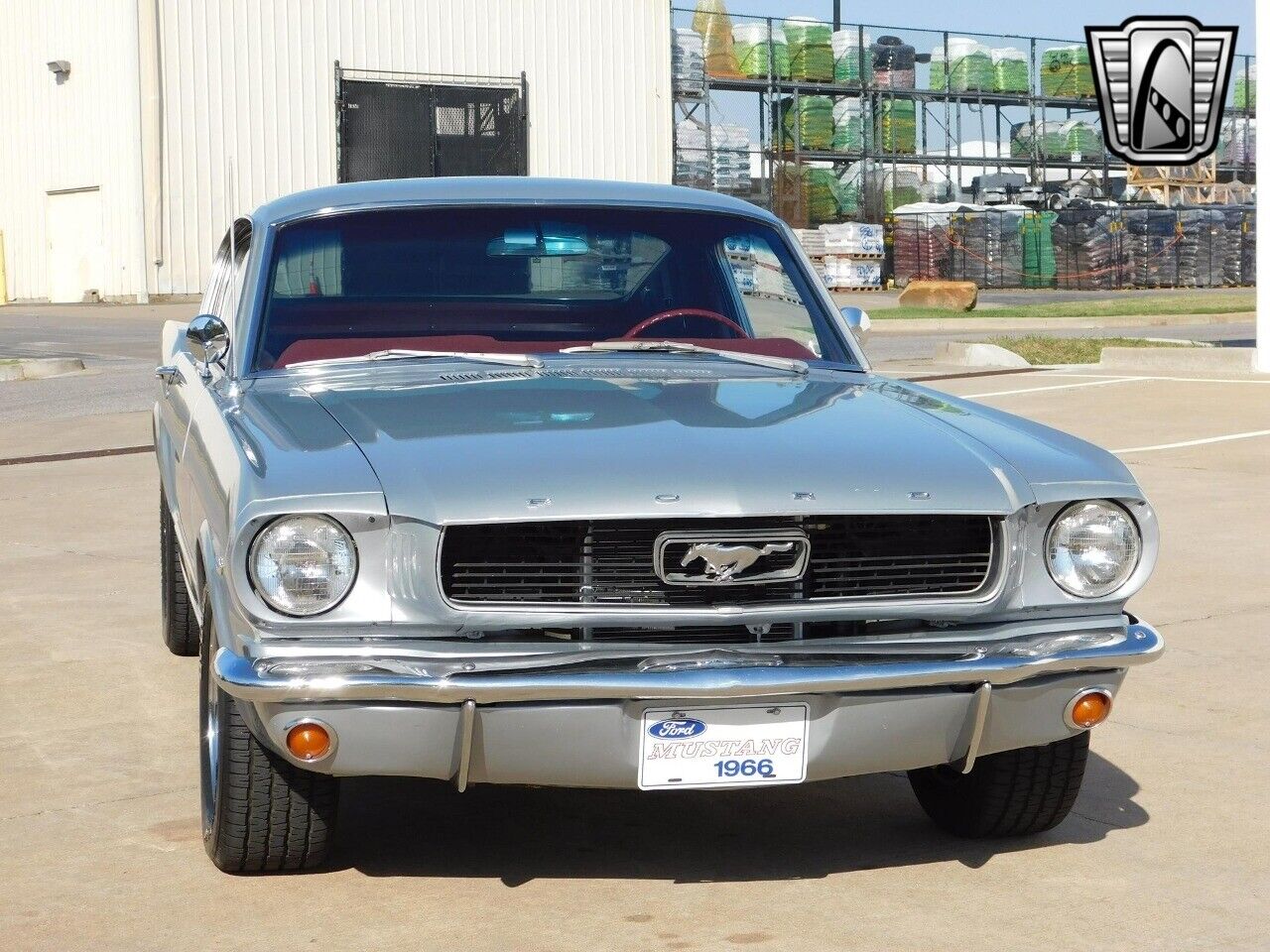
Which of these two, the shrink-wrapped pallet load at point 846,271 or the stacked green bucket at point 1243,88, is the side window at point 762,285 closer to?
the shrink-wrapped pallet load at point 846,271

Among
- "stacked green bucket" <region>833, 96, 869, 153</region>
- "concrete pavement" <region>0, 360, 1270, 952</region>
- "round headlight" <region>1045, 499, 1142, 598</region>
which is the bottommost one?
"concrete pavement" <region>0, 360, 1270, 952</region>

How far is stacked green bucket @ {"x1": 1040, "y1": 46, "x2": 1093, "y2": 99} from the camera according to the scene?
169 ft

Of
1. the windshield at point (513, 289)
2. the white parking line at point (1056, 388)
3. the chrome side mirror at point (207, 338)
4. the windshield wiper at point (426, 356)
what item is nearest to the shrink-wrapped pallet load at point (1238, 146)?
the white parking line at point (1056, 388)

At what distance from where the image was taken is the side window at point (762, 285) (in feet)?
16.9

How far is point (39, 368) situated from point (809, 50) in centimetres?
3082

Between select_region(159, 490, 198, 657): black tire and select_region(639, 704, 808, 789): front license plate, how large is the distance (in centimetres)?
294

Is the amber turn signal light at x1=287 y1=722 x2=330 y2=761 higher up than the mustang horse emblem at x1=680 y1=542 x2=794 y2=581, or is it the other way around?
the mustang horse emblem at x1=680 y1=542 x2=794 y2=581

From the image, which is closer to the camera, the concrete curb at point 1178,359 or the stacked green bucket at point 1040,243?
the concrete curb at point 1178,359

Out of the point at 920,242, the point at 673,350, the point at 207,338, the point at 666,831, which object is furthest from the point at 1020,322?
the point at 666,831

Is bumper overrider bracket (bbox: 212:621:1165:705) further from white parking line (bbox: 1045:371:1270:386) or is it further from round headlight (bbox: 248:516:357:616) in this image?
white parking line (bbox: 1045:371:1270:386)

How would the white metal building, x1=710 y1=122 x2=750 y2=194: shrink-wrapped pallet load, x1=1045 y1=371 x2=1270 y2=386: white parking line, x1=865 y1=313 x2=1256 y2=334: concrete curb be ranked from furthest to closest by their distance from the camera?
1. x1=710 y1=122 x2=750 y2=194: shrink-wrapped pallet load
2. the white metal building
3. x1=865 y1=313 x2=1256 y2=334: concrete curb
4. x1=1045 y1=371 x2=1270 y2=386: white parking line

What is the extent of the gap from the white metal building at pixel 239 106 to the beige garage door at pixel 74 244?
0.16 feet

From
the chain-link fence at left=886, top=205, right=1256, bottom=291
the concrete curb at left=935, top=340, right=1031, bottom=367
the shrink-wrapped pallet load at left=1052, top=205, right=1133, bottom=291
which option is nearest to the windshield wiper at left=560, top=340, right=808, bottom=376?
the concrete curb at left=935, top=340, right=1031, bottom=367

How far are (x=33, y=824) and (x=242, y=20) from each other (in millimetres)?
34122
